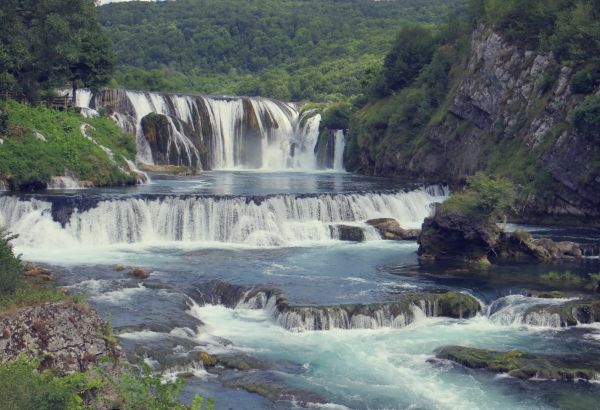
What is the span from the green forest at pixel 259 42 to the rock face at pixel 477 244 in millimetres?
64557

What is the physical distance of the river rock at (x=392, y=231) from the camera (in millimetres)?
48062

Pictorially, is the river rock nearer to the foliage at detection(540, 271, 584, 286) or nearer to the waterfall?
the foliage at detection(540, 271, 584, 286)

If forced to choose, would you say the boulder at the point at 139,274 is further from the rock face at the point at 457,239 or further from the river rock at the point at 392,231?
the river rock at the point at 392,231

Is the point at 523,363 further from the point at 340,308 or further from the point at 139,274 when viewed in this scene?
the point at 139,274

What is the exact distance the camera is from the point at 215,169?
249 ft

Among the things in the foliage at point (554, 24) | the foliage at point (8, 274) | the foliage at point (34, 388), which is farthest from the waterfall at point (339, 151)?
the foliage at point (34, 388)

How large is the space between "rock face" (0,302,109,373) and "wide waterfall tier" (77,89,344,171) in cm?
5034

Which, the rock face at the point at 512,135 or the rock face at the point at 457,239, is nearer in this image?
the rock face at the point at 457,239

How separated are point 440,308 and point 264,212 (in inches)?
629

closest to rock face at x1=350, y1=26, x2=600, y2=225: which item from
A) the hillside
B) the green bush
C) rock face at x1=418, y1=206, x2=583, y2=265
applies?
the hillside

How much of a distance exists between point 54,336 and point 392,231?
31233 mm

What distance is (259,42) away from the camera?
149 m

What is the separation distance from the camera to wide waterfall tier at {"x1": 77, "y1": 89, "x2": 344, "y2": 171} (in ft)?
229

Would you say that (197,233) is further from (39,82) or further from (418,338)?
(39,82)
